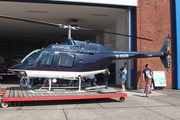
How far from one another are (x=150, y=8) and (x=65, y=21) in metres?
7.78

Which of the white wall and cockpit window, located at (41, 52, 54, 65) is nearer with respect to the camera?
cockpit window, located at (41, 52, 54, 65)

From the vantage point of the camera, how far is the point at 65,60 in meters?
10.0

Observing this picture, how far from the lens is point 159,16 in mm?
15227

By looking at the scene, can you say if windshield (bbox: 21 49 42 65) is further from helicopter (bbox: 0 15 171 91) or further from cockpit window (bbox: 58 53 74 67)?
cockpit window (bbox: 58 53 74 67)

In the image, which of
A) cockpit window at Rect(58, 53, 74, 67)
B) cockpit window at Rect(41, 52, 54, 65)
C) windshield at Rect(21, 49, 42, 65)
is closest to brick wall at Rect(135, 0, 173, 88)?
cockpit window at Rect(58, 53, 74, 67)

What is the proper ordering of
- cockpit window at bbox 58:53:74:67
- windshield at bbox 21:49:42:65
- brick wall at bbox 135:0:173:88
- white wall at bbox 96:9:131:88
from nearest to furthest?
windshield at bbox 21:49:42:65 < cockpit window at bbox 58:53:74:67 < brick wall at bbox 135:0:173:88 < white wall at bbox 96:9:131:88

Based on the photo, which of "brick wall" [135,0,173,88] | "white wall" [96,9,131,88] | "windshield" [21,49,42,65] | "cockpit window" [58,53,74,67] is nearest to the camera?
"windshield" [21,49,42,65]

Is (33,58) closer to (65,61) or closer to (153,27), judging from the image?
(65,61)

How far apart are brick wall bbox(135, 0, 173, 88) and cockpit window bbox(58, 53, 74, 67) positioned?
615 centimetres

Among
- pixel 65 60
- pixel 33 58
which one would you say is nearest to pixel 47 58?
pixel 33 58

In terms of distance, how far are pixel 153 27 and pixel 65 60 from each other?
25.8 ft

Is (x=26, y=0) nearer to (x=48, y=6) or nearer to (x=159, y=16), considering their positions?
(x=48, y=6)

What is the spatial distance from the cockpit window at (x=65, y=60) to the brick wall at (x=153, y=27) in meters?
6.15

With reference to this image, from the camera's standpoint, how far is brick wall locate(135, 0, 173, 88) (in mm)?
14695
